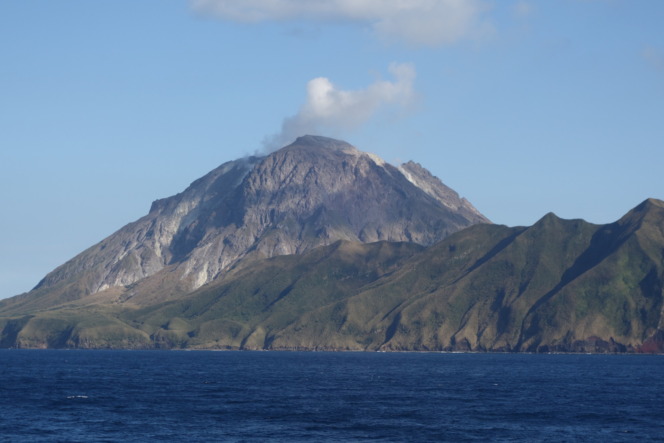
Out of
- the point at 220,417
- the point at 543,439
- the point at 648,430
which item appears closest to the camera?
the point at 543,439

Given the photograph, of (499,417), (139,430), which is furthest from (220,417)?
(499,417)

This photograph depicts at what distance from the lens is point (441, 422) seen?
176000 millimetres

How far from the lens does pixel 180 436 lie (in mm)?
157000

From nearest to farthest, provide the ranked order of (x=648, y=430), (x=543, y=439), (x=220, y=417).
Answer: (x=543, y=439) < (x=648, y=430) < (x=220, y=417)

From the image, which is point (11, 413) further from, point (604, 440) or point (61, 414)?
point (604, 440)

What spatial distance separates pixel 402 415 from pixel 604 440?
42867 mm

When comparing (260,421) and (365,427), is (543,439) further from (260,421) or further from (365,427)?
(260,421)

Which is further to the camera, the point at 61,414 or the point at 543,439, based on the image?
the point at 61,414

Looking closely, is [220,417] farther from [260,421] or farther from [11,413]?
[11,413]

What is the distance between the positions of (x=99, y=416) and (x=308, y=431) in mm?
46085

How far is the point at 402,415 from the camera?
7362 inches

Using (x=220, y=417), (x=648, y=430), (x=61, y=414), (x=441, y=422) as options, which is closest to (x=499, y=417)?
(x=441, y=422)

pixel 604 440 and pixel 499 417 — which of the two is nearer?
pixel 604 440

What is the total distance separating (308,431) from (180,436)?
2146cm
